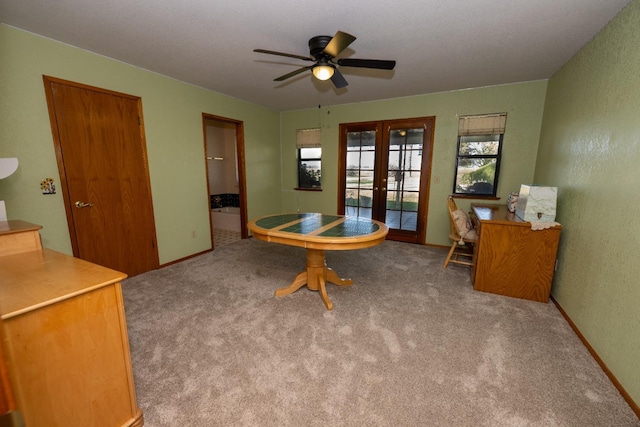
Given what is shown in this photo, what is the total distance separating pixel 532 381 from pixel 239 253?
345 cm

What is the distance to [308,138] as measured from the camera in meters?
5.08

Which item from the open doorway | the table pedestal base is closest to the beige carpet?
the table pedestal base

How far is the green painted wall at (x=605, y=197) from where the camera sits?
159cm

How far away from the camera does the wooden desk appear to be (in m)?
2.49

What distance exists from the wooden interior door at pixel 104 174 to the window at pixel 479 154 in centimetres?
432

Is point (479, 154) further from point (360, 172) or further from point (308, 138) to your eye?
point (308, 138)

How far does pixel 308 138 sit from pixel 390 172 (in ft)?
5.65

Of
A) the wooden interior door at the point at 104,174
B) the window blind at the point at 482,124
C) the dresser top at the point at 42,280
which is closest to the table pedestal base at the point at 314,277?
the dresser top at the point at 42,280

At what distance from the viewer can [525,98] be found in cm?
351

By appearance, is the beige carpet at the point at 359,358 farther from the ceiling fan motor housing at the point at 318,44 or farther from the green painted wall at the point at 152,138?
the ceiling fan motor housing at the point at 318,44

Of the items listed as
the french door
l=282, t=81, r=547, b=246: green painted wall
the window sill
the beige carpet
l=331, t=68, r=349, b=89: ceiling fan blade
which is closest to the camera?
the beige carpet

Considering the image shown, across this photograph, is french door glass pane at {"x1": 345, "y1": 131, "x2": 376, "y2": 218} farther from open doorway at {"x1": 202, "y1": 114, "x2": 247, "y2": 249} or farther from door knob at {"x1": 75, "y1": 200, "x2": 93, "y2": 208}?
door knob at {"x1": 75, "y1": 200, "x2": 93, "y2": 208}

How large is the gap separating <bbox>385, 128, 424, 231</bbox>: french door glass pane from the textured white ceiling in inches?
47.7

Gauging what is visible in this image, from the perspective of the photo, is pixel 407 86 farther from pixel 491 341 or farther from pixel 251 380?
pixel 251 380
